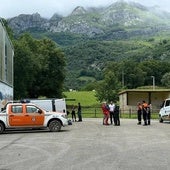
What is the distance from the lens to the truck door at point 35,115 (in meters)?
27.2

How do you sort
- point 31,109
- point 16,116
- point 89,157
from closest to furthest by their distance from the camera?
point 89,157 → point 16,116 → point 31,109

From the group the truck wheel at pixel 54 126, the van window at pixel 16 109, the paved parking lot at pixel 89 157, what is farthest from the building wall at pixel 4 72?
the paved parking lot at pixel 89 157

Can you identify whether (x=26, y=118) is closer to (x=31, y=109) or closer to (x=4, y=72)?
(x=31, y=109)

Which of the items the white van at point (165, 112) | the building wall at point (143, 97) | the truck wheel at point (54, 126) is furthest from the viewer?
the building wall at point (143, 97)

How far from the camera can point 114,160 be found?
13250 mm

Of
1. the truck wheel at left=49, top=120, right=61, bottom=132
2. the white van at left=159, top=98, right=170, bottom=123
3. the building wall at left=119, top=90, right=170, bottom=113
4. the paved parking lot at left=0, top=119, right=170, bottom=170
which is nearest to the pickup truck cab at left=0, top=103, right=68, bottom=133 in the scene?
the truck wheel at left=49, top=120, right=61, bottom=132

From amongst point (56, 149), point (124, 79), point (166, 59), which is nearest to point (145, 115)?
point (56, 149)

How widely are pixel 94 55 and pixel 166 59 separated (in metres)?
32.1

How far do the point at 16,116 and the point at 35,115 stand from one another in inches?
42.1

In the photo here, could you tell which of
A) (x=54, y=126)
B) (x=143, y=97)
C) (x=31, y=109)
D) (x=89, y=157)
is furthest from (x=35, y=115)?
(x=143, y=97)

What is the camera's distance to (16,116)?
27.0 m

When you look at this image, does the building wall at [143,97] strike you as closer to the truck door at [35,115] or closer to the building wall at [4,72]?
the building wall at [4,72]

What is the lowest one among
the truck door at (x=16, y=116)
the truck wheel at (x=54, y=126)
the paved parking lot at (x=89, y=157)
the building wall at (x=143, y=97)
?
the paved parking lot at (x=89, y=157)

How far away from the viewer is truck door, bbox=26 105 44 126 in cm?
2720
